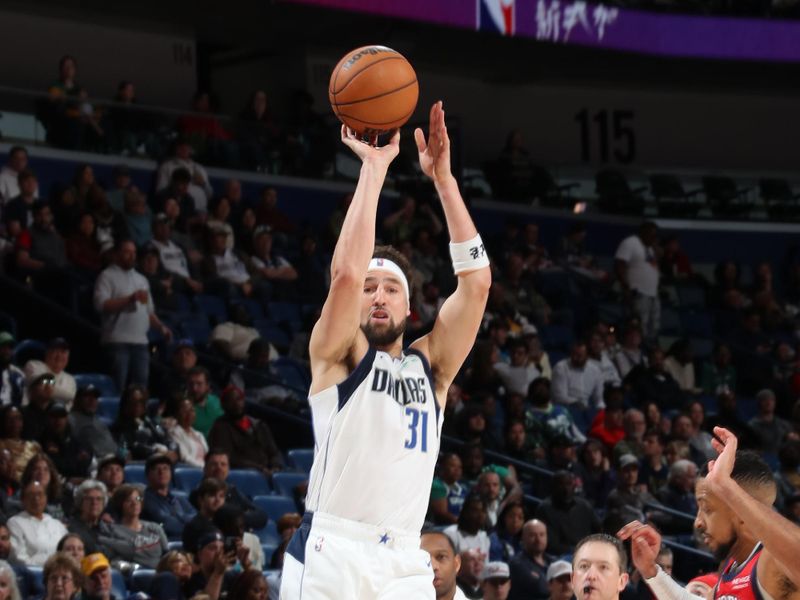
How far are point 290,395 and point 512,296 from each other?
13.7 ft

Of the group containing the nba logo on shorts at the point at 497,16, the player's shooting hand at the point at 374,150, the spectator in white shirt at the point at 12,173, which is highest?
the nba logo on shorts at the point at 497,16

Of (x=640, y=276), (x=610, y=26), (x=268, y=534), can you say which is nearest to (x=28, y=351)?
(x=268, y=534)

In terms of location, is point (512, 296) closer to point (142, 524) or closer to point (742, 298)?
point (742, 298)

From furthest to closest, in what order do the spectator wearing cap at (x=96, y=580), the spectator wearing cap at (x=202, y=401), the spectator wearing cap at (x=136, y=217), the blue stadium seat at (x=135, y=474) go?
the spectator wearing cap at (x=136, y=217)
the spectator wearing cap at (x=202, y=401)
the blue stadium seat at (x=135, y=474)
the spectator wearing cap at (x=96, y=580)

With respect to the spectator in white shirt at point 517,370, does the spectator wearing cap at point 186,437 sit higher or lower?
lower

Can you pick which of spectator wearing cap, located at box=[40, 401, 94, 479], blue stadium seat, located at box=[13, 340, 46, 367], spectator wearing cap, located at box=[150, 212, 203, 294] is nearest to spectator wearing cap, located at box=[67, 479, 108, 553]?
spectator wearing cap, located at box=[40, 401, 94, 479]

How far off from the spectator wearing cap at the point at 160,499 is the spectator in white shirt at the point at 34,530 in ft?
3.26

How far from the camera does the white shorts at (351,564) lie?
528cm

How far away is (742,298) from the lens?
1930cm

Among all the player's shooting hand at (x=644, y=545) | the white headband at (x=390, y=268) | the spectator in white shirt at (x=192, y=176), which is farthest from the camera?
the spectator in white shirt at (x=192, y=176)

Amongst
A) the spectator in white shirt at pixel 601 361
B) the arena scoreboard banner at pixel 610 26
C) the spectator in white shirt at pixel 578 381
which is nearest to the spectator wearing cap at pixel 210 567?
the spectator in white shirt at pixel 578 381

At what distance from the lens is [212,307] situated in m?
14.4

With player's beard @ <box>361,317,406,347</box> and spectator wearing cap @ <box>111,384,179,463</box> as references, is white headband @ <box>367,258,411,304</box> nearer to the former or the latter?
player's beard @ <box>361,317,406,347</box>

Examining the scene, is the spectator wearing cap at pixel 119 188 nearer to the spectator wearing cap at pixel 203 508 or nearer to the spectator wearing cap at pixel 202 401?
the spectator wearing cap at pixel 202 401
